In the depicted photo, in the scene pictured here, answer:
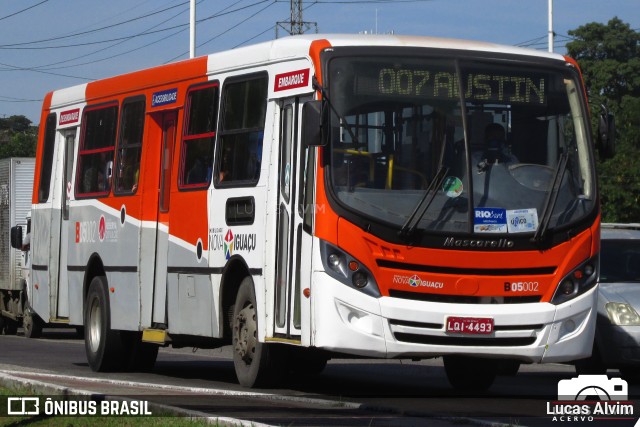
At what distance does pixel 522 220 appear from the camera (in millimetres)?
12359

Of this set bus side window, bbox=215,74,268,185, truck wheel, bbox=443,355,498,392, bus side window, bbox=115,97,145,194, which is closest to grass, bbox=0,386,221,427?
bus side window, bbox=215,74,268,185

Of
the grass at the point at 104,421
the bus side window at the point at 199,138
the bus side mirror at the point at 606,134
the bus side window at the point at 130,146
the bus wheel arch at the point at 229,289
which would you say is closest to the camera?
the grass at the point at 104,421

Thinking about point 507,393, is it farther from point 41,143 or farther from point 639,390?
point 41,143

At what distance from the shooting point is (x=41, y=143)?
19797 mm

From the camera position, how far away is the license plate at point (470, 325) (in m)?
12.0

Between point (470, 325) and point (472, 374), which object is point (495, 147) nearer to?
point (470, 325)

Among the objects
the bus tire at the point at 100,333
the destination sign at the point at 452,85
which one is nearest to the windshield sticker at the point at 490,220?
the destination sign at the point at 452,85

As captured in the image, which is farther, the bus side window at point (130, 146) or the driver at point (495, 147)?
the bus side window at point (130, 146)

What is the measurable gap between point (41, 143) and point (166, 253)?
486 cm

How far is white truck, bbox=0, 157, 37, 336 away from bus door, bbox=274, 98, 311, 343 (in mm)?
21005

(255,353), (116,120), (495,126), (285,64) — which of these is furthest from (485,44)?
(116,120)

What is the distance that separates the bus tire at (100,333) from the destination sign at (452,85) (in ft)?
19.5

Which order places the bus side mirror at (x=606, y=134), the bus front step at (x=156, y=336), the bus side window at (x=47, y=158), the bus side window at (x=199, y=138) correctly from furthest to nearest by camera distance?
1. the bus side window at (x=47, y=158)
2. the bus front step at (x=156, y=336)
3. the bus side window at (x=199, y=138)
4. the bus side mirror at (x=606, y=134)

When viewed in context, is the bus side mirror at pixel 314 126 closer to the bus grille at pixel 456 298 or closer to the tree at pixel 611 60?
the bus grille at pixel 456 298
